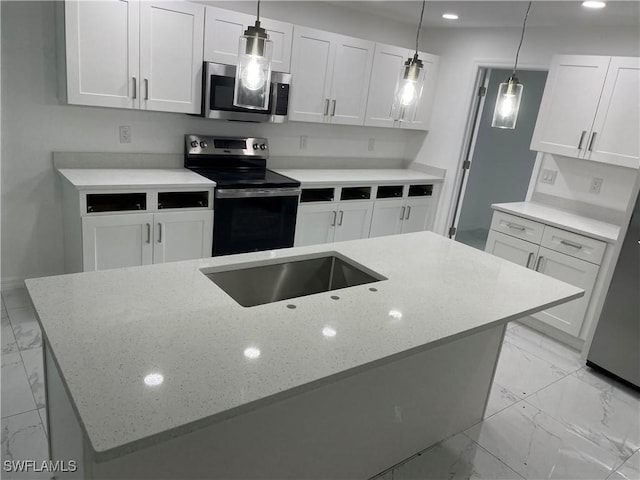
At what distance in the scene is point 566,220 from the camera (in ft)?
11.4

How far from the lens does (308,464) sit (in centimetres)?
174

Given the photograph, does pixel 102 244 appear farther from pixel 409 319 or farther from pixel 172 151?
pixel 409 319

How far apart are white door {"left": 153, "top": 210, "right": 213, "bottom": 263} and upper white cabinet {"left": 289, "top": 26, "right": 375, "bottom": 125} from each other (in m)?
1.21

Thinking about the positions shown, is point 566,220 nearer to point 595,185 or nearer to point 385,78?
point 595,185

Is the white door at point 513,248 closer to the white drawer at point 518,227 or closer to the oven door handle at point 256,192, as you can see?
the white drawer at point 518,227

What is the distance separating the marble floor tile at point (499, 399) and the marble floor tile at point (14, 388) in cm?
235

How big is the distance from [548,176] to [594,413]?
2059 mm

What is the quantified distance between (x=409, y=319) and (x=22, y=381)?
6.73 feet

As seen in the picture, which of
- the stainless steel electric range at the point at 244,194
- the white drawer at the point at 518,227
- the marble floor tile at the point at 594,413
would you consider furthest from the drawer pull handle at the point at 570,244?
the stainless steel electric range at the point at 244,194

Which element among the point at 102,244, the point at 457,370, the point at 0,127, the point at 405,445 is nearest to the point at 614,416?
the point at 457,370

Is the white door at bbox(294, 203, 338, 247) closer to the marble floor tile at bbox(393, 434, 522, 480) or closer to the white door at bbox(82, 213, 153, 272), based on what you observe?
the white door at bbox(82, 213, 153, 272)

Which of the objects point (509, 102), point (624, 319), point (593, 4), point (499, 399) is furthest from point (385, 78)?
point (499, 399)

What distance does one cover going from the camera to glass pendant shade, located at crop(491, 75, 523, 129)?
2.15 m

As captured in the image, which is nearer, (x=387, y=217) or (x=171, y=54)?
(x=171, y=54)
